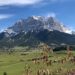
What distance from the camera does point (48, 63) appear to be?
15.7m

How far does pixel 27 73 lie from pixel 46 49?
1.70 m

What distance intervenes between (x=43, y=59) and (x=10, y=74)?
76.6 m

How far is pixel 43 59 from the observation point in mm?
16234

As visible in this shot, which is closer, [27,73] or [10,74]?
[27,73]

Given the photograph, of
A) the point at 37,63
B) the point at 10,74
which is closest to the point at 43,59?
the point at 37,63

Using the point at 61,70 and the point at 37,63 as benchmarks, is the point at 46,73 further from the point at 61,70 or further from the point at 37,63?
the point at 61,70

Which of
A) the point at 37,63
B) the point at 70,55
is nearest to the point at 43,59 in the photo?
the point at 37,63

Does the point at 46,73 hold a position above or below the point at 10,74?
above

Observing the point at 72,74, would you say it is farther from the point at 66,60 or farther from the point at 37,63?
the point at 37,63

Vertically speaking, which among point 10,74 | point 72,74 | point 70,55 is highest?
point 70,55

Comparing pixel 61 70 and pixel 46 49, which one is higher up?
pixel 46 49

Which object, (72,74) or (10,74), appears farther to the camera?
(10,74)

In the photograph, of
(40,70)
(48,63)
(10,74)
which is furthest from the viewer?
(10,74)

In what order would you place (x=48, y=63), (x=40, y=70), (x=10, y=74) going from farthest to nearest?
(x=10, y=74) < (x=40, y=70) < (x=48, y=63)
